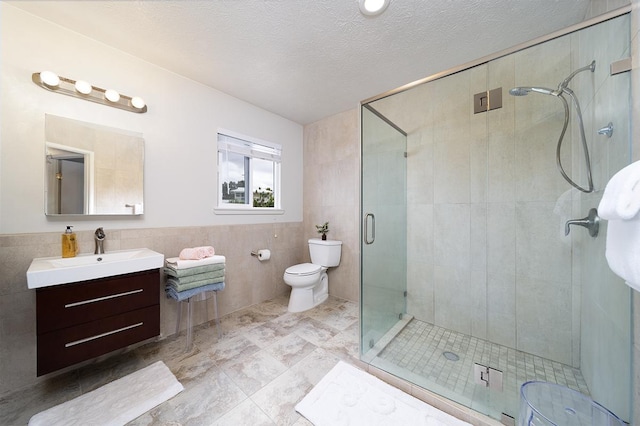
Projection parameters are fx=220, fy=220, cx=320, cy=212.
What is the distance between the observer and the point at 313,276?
2398 millimetres

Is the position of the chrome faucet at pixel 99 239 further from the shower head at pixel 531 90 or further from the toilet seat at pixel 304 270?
the shower head at pixel 531 90

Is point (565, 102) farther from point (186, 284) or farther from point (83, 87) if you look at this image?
point (83, 87)

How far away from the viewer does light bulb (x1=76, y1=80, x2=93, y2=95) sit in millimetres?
1483

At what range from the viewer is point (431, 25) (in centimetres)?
145

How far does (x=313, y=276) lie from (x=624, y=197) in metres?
2.15

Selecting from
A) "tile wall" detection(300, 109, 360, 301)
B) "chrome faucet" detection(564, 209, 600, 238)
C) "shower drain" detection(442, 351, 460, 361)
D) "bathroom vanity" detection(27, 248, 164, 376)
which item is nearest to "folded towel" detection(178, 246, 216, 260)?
"bathroom vanity" detection(27, 248, 164, 376)

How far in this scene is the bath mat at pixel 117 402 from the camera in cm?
114

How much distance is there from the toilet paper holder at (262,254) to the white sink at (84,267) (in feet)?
3.53

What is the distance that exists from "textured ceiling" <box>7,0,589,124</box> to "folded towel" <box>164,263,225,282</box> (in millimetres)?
1663

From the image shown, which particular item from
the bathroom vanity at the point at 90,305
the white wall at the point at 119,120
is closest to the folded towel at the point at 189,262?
the bathroom vanity at the point at 90,305

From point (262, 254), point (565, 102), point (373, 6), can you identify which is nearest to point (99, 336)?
point (262, 254)

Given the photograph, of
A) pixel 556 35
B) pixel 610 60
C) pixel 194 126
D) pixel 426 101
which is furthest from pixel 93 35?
pixel 610 60

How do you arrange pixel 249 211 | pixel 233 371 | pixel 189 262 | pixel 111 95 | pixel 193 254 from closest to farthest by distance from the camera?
pixel 233 371 < pixel 111 95 < pixel 189 262 < pixel 193 254 < pixel 249 211

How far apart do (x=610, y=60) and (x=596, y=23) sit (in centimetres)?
18
